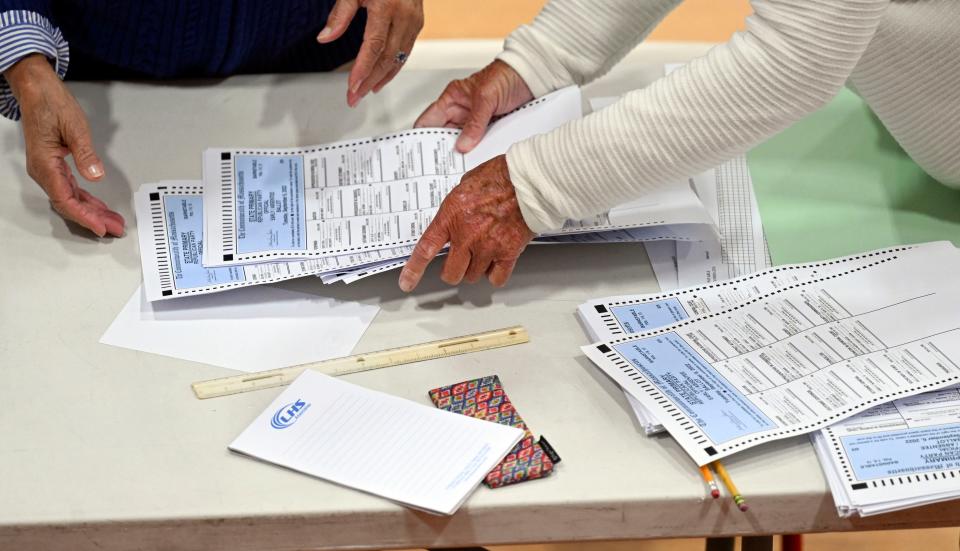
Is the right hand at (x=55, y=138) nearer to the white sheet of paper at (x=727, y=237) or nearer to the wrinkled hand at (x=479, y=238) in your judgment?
the wrinkled hand at (x=479, y=238)

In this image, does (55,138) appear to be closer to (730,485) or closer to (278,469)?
(278,469)

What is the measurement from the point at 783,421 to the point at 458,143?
1.79 feet

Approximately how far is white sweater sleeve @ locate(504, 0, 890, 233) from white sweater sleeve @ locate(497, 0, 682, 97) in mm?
247

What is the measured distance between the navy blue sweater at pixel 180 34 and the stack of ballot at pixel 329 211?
0.65ft

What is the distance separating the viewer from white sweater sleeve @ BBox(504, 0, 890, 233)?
3.32 ft

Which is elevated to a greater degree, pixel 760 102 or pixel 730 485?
pixel 760 102

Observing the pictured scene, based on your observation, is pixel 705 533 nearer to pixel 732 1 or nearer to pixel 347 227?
pixel 347 227

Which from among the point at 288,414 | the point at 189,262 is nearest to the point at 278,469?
the point at 288,414

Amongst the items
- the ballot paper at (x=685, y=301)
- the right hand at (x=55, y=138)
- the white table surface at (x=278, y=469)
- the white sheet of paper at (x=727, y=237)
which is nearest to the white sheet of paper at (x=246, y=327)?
the white table surface at (x=278, y=469)

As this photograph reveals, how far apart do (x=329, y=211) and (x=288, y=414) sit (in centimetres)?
31

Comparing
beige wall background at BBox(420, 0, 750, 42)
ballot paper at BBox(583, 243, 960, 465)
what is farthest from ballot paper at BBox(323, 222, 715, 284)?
beige wall background at BBox(420, 0, 750, 42)

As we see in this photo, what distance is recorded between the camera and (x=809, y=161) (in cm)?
139

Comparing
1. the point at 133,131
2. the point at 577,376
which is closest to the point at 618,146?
the point at 577,376

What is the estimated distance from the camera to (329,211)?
1.26 meters
